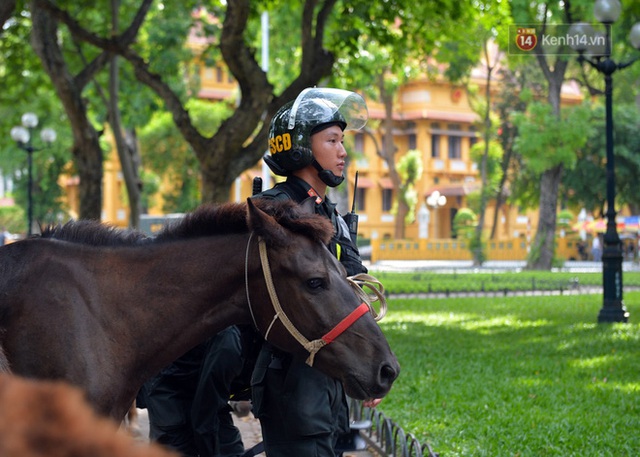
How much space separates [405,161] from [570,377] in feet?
137

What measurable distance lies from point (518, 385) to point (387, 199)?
56.2 m

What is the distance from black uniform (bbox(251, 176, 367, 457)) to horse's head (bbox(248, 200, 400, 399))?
0.94ft

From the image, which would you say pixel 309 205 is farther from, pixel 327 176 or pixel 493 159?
pixel 493 159

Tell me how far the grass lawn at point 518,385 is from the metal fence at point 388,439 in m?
0.27

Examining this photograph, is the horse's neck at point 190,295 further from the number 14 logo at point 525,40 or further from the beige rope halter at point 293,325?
the number 14 logo at point 525,40

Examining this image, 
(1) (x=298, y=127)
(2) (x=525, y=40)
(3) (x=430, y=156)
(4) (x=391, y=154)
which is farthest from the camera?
(3) (x=430, y=156)

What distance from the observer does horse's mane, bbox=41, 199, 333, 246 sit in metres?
3.68

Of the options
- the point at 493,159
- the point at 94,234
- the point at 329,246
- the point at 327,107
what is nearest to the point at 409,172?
the point at 493,159

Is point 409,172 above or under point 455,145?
under

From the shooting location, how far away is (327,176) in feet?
14.2

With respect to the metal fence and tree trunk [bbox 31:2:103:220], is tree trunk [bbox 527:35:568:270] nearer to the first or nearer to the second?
tree trunk [bbox 31:2:103:220]

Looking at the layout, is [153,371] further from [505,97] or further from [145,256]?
[505,97]

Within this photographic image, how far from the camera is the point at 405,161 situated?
51750 mm

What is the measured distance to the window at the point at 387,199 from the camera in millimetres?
65406
